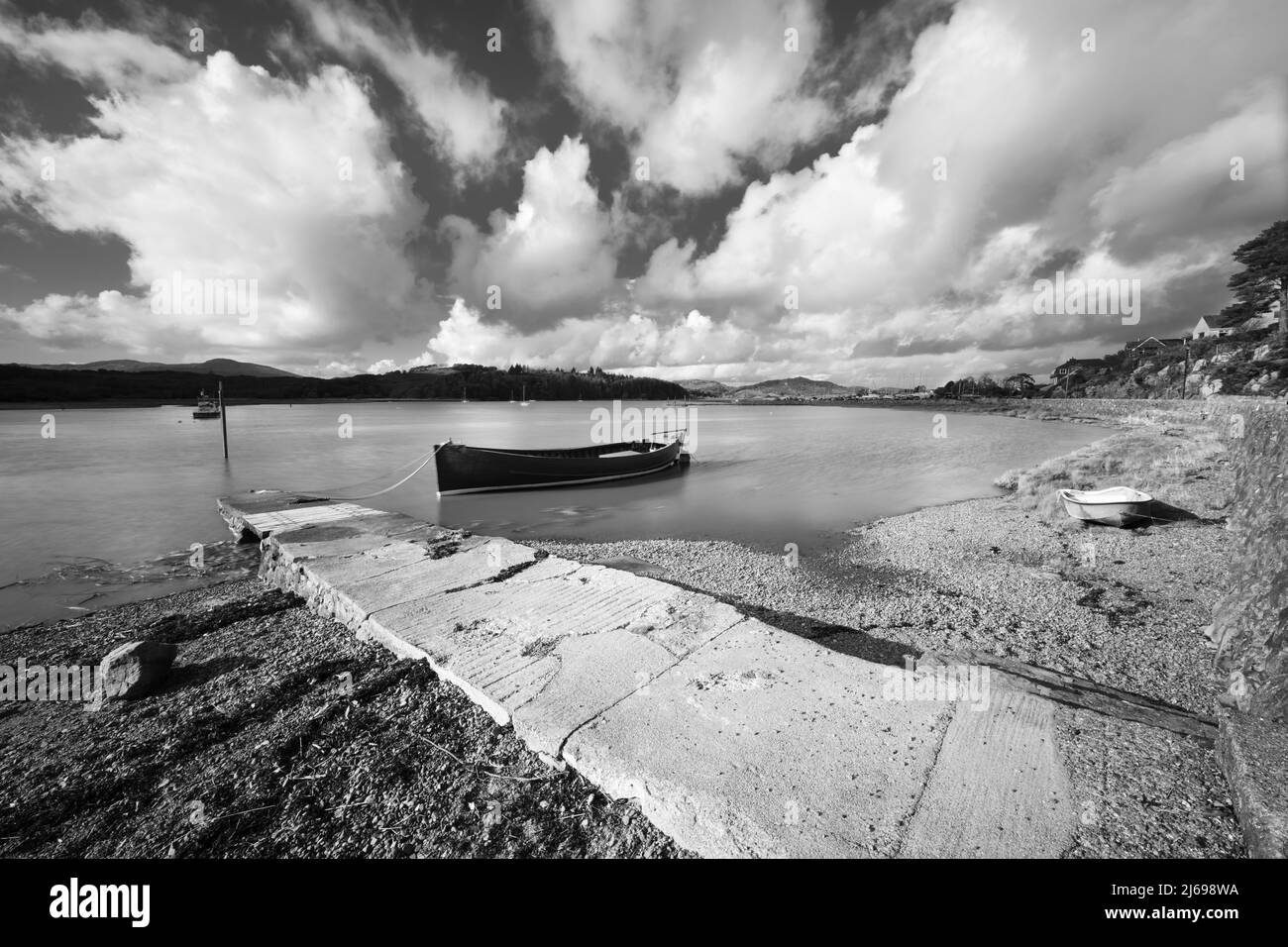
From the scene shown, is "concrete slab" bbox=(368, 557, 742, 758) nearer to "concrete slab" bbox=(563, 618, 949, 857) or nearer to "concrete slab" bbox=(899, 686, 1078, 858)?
"concrete slab" bbox=(563, 618, 949, 857)

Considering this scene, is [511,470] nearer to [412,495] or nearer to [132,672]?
[412,495]

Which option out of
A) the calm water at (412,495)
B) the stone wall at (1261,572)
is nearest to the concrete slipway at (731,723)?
the stone wall at (1261,572)

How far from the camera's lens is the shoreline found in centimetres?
230

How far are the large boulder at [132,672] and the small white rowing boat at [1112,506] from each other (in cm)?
1575

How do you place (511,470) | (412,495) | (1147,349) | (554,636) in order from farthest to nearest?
(1147,349) < (412,495) < (511,470) < (554,636)

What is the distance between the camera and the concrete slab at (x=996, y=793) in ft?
6.76

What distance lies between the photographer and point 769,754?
258 cm

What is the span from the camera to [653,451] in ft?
80.3

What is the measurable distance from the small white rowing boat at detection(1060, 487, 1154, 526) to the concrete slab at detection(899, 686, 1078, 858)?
35.7 ft

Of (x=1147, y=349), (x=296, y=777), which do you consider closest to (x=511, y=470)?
(x=296, y=777)

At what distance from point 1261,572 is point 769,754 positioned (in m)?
3.96

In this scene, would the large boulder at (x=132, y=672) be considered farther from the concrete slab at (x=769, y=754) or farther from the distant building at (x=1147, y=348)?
the distant building at (x=1147, y=348)

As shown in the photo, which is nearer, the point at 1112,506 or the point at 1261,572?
the point at 1261,572
